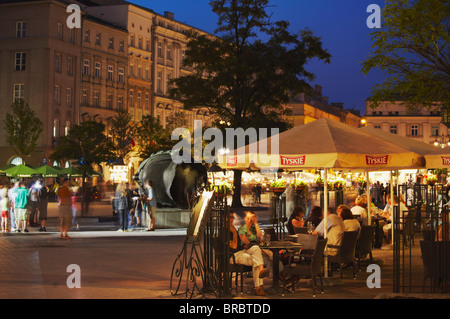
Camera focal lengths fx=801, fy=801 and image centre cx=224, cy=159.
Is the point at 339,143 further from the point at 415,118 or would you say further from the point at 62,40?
the point at 415,118

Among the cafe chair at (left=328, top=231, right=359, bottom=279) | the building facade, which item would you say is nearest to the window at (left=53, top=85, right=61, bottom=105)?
the cafe chair at (left=328, top=231, right=359, bottom=279)

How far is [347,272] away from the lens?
49.3 feet

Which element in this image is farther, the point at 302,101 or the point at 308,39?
the point at 302,101

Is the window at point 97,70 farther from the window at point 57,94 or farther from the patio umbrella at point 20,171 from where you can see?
the patio umbrella at point 20,171

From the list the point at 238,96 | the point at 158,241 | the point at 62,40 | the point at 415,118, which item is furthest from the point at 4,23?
Answer: the point at 415,118

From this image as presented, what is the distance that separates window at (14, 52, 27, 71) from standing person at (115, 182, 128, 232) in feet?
159

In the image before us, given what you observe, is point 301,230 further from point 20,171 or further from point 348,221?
point 20,171

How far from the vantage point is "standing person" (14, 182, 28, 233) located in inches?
1046

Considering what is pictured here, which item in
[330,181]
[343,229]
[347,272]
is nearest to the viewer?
[343,229]

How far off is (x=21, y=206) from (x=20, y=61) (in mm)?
48404

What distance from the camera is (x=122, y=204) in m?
26.6

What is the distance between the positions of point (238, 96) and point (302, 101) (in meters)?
98.1

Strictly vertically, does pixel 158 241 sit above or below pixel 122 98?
below

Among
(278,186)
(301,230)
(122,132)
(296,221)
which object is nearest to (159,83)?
(122,132)
